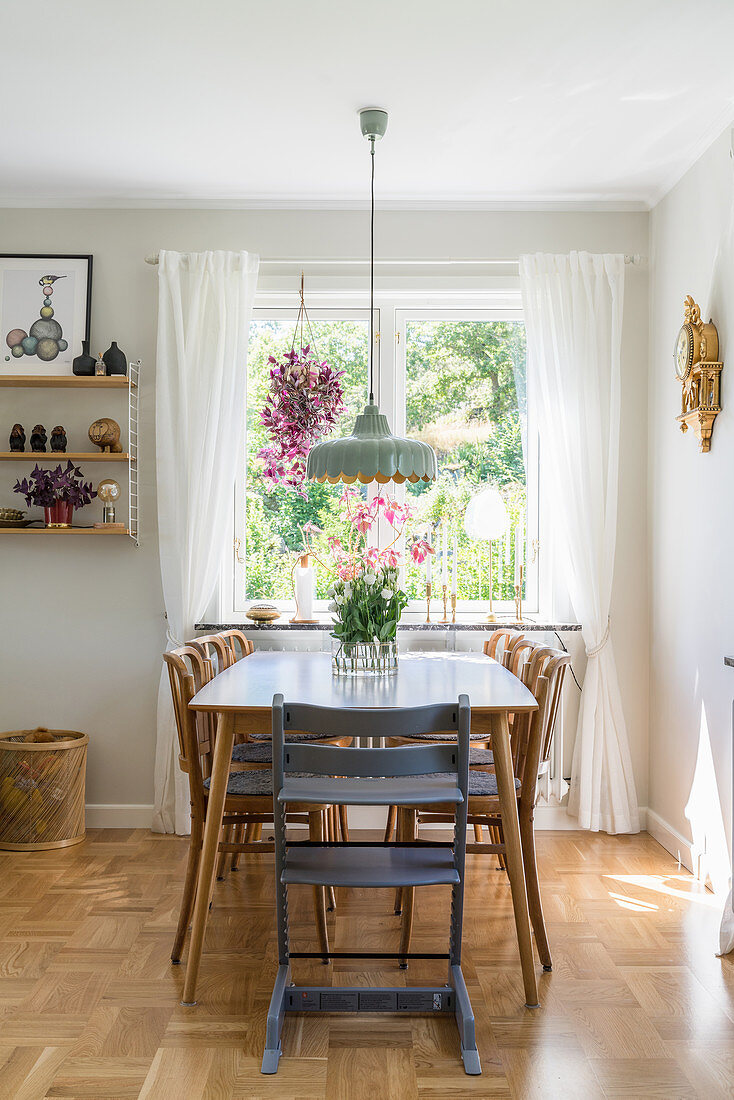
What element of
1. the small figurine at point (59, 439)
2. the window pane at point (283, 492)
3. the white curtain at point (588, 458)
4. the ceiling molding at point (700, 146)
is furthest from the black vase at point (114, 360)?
the ceiling molding at point (700, 146)

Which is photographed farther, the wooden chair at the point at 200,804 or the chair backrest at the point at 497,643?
the chair backrest at the point at 497,643

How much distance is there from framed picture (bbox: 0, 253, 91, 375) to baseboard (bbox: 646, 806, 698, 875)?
320 centimetres

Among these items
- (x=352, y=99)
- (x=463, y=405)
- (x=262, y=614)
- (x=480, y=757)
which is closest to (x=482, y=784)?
(x=480, y=757)

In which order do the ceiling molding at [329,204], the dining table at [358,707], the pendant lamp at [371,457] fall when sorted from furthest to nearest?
the ceiling molding at [329,204], the pendant lamp at [371,457], the dining table at [358,707]

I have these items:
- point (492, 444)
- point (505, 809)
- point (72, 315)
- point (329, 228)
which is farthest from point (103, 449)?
point (505, 809)

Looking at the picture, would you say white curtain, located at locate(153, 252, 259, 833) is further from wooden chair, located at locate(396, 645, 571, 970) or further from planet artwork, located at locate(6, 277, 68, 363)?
wooden chair, located at locate(396, 645, 571, 970)

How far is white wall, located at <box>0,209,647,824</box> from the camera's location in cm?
401

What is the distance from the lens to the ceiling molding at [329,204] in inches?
158

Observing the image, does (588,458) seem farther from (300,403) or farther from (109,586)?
(109,586)

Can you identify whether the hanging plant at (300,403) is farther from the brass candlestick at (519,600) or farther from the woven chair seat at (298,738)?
the woven chair seat at (298,738)

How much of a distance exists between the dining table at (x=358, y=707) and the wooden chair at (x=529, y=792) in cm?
8

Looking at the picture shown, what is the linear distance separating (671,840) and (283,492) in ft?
7.35

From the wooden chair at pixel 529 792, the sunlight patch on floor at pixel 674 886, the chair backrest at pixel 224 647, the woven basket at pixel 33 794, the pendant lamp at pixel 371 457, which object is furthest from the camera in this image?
the woven basket at pixel 33 794

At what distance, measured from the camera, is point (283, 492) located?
4.20 meters
